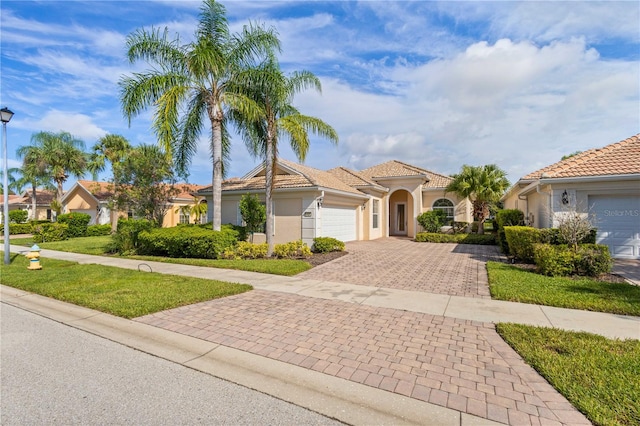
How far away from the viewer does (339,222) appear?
58.2ft

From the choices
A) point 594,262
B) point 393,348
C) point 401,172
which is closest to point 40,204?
point 401,172

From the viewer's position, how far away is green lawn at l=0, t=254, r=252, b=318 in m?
6.38

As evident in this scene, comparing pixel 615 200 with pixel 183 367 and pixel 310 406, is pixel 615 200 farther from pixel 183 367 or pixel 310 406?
pixel 183 367

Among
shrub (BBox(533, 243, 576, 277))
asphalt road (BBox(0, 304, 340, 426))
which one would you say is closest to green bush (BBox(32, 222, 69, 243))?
Result: asphalt road (BBox(0, 304, 340, 426))

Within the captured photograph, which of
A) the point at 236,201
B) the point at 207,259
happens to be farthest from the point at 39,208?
the point at 207,259

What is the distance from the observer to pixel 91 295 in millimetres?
7066

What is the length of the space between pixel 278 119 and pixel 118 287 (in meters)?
7.97

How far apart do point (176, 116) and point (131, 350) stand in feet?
30.4

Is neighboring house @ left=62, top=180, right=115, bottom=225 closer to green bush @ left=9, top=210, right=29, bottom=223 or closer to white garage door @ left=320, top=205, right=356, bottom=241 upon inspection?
green bush @ left=9, top=210, right=29, bottom=223

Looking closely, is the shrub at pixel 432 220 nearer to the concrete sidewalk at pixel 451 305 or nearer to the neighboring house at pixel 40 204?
the concrete sidewalk at pixel 451 305

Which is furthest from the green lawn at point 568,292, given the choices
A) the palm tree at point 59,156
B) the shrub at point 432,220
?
the palm tree at point 59,156

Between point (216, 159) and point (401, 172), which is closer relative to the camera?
point (216, 159)

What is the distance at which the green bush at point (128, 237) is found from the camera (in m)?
14.8

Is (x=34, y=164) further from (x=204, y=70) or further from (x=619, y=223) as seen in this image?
(x=619, y=223)
